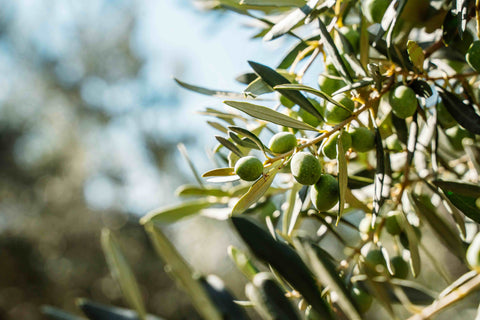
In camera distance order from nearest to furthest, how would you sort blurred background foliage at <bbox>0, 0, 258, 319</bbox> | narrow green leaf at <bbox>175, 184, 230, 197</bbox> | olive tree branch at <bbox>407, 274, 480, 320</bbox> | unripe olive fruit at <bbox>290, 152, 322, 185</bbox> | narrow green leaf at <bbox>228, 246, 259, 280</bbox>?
olive tree branch at <bbox>407, 274, 480, 320</bbox>, unripe olive fruit at <bbox>290, 152, 322, 185</bbox>, narrow green leaf at <bbox>228, 246, 259, 280</bbox>, narrow green leaf at <bbox>175, 184, 230, 197</bbox>, blurred background foliage at <bbox>0, 0, 258, 319</bbox>

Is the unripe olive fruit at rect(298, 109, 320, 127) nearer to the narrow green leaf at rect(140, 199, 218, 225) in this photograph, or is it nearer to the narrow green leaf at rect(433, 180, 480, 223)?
the narrow green leaf at rect(433, 180, 480, 223)

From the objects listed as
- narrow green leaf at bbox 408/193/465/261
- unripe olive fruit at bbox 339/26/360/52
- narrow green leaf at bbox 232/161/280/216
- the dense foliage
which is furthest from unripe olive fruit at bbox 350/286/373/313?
unripe olive fruit at bbox 339/26/360/52

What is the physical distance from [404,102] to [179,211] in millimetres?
428

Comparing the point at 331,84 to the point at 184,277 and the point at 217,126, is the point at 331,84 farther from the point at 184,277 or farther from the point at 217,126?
the point at 184,277

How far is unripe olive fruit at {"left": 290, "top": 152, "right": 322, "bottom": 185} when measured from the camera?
398 millimetres

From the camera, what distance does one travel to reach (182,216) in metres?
0.73

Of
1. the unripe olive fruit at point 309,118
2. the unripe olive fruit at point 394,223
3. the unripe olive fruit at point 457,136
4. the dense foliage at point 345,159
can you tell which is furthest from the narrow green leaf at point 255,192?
the unripe olive fruit at point 457,136

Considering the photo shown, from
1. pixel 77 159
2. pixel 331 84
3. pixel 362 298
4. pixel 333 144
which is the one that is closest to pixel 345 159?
pixel 333 144

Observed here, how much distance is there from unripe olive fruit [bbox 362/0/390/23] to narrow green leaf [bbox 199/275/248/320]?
1.20 feet

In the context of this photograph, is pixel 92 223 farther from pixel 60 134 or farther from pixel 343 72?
pixel 343 72

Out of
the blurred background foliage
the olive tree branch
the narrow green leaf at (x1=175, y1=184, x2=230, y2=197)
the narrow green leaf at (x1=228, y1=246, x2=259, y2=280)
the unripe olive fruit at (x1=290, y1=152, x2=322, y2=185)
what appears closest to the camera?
the olive tree branch

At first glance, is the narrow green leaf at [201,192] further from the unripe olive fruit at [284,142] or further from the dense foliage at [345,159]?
the unripe olive fruit at [284,142]

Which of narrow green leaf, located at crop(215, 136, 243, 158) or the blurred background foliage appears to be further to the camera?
the blurred background foliage

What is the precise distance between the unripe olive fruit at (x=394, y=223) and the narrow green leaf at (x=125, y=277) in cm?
32
